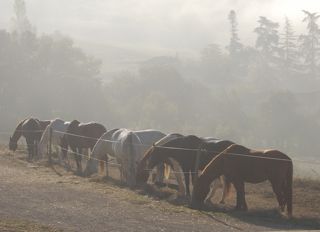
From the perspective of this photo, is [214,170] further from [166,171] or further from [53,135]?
[53,135]

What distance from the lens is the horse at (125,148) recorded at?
1803 centimetres

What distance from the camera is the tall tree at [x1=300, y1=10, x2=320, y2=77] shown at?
138875mm

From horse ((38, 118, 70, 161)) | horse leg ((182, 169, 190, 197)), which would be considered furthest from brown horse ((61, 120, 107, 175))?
horse leg ((182, 169, 190, 197))

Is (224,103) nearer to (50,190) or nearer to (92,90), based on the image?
(92,90)

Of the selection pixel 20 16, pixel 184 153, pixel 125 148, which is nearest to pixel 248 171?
pixel 184 153

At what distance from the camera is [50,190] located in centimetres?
1478

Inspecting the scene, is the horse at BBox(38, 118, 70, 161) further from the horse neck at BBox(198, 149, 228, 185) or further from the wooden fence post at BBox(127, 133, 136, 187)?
the horse neck at BBox(198, 149, 228, 185)

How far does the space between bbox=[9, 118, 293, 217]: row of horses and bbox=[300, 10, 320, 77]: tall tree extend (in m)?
123

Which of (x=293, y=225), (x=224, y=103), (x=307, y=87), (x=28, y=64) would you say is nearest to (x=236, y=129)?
(x=224, y=103)

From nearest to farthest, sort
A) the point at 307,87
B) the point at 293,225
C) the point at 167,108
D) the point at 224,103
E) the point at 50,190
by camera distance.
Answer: the point at 293,225, the point at 50,190, the point at 167,108, the point at 224,103, the point at 307,87

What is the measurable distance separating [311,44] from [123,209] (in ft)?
444

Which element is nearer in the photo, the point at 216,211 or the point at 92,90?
the point at 216,211

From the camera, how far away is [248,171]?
13.4 meters

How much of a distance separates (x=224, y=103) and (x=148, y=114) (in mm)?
16472
